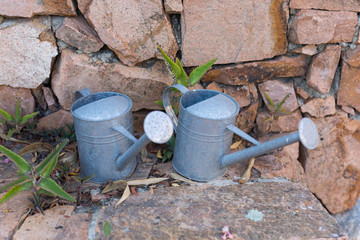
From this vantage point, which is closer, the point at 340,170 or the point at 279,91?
the point at 279,91

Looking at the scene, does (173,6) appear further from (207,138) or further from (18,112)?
A: (18,112)

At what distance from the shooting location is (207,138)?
1.25 m

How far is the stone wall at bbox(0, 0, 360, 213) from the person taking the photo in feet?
4.62

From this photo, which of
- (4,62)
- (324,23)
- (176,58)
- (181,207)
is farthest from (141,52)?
(324,23)

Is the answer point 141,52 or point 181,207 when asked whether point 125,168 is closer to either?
point 181,207

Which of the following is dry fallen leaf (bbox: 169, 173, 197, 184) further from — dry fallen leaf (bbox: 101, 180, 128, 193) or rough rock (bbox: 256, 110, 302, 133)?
rough rock (bbox: 256, 110, 302, 133)

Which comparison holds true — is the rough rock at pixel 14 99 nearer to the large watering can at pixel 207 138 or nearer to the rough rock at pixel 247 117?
the large watering can at pixel 207 138

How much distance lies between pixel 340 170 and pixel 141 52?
1.34 metres

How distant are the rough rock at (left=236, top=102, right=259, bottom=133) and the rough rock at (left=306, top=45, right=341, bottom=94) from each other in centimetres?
31

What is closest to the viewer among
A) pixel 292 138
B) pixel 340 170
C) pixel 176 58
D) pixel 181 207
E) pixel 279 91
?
pixel 292 138

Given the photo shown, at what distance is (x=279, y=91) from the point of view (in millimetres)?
1690

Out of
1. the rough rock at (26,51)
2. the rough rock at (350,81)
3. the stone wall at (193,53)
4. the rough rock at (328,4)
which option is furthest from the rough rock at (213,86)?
the rough rock at (26,51)

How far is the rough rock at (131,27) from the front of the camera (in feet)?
4.52

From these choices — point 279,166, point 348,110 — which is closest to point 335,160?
point 348,110
